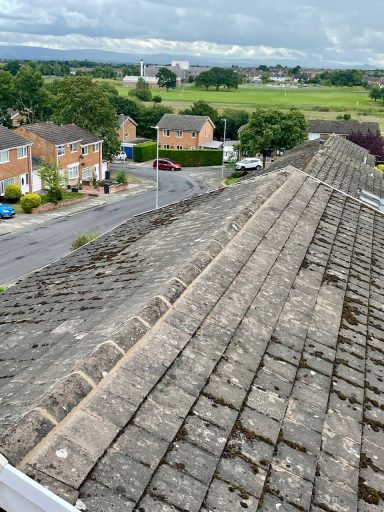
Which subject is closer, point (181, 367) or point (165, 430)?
point (165, 430)

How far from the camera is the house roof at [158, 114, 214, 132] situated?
81.6 m

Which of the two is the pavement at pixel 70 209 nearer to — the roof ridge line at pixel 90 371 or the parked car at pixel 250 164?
the parked car at pixel 250 164

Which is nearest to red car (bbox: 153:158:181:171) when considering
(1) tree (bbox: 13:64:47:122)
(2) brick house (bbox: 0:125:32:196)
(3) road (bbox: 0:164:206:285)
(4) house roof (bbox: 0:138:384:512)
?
(3) road (bbox: 0:164:206:285)

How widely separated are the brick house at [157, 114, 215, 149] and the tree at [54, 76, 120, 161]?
18626 mm

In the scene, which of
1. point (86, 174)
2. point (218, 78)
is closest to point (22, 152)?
point (86, 174)

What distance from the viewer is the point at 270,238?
33.1ft

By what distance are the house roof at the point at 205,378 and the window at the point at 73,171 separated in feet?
162

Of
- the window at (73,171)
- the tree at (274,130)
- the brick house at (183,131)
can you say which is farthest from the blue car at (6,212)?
Result: the brick house at (183,131)

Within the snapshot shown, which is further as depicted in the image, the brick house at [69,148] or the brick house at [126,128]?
the brick house at [126,128]

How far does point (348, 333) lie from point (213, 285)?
6.82 feet

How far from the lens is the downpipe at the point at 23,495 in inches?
139

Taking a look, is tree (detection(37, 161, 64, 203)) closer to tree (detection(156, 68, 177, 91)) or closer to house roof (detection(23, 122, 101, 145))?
house roof (detection(23, 122, 101, 145))

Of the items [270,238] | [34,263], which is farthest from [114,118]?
[270,238]

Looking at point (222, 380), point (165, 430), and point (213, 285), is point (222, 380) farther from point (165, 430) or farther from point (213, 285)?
point (213, 285)
